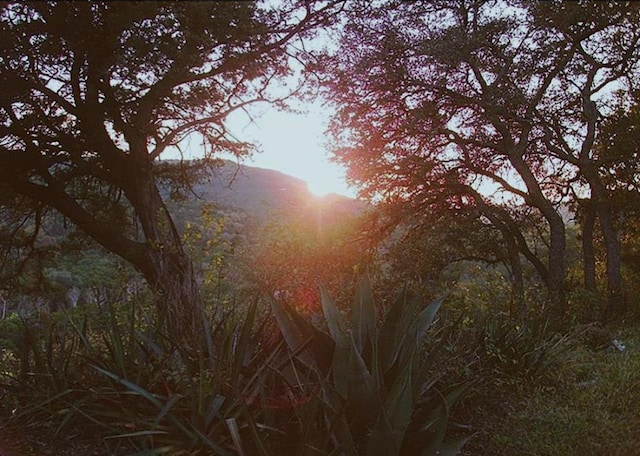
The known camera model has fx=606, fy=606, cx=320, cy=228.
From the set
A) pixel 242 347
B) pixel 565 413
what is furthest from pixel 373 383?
pixel 565 413

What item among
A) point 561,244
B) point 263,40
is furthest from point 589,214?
point 263,40

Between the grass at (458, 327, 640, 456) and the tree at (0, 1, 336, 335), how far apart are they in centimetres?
251

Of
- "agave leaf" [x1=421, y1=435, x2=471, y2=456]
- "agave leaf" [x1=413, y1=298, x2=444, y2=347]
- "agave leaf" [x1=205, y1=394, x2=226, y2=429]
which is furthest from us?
"agave leaf" [x1=413, y1=298, x2=444, y2=347]

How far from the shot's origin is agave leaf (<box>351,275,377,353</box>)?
13.6 ft

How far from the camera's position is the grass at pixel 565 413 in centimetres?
439

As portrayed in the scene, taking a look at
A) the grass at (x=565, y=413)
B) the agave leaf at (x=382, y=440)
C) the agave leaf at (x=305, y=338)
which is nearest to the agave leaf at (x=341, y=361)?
the agave leaf at (x=305, y=338)

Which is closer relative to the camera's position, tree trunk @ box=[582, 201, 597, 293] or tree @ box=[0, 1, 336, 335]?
tree @ box=[0, 1, 336, 335]

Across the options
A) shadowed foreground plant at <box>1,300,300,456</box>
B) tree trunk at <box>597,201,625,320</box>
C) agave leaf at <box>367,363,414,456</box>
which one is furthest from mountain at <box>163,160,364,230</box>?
agave leaf at <box>367,363,414,456</box>

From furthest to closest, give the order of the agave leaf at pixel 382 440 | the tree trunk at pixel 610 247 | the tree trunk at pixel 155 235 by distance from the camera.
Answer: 1. the tree trunk at pixel 610 247
2. the tree trunk at pixel 155 235
3. the agave leaf at pixel 382 440

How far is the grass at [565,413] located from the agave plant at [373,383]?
745 mm

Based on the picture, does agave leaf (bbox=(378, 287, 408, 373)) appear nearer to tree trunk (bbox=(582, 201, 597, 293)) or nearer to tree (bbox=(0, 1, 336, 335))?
tree (bbox=(0, 1, 336, 335))

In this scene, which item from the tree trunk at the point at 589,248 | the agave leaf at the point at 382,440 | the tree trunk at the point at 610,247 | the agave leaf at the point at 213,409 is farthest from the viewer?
the tree trunk at the point at 589,248

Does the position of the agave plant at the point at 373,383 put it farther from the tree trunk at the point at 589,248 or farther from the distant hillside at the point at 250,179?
the tree trunk at the point at 589,248

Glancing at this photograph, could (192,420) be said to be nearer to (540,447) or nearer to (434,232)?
(540,447)
